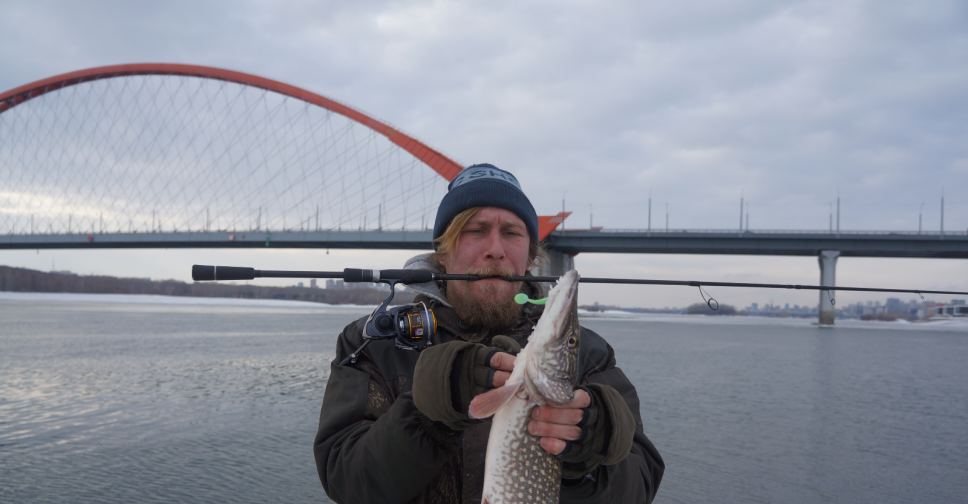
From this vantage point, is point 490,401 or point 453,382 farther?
point 453,382

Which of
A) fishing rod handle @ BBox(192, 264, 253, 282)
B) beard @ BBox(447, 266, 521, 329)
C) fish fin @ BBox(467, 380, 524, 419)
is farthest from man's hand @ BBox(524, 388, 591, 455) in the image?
fishing rod handle @ BBox(192, 264, 253, 282)

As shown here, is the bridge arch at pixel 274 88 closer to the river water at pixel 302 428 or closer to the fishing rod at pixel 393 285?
the river water at pixel 302 428

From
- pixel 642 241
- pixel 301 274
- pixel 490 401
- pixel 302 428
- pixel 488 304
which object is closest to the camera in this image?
pixel 490 401

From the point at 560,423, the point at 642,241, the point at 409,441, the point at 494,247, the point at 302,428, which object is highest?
the point at 642,241

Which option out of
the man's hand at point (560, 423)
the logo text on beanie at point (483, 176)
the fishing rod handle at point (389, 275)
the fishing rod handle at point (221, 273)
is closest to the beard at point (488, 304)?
the fishing rod handle at point (389, 275)

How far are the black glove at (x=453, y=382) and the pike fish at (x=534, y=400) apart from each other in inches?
4.2

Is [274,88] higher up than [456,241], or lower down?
higher up

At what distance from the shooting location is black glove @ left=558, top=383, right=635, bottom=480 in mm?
1968

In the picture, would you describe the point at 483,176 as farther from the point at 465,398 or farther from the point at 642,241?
the point at 642,241

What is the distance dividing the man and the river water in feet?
15.4

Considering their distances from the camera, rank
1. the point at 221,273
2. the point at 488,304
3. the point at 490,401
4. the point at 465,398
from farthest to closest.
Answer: the point at 221,273 → the point at 488,304 → the point at 465,398 → the point at 490,401

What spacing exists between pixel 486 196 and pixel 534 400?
1.29 m

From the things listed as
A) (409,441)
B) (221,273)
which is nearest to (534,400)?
(409,441)

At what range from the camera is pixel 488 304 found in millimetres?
2707
